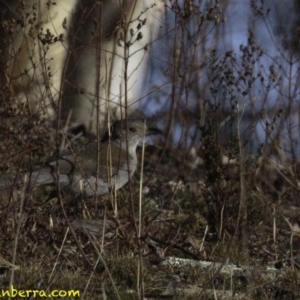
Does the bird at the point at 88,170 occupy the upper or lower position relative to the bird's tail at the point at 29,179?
upper

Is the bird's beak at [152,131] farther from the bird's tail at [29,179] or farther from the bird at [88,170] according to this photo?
the bird's tail at [29,179]

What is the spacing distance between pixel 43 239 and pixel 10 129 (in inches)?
33.7

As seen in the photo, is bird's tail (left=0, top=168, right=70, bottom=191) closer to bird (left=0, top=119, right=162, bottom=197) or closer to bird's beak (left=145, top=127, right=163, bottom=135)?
bird (left=0, top=119, right=162, bottom=197)

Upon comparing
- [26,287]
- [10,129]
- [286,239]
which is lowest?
[26,287]

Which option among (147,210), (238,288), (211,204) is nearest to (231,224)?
(211,204)

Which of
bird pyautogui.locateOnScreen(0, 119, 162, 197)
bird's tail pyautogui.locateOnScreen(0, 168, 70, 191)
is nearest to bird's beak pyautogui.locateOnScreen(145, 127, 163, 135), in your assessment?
bird pyautogui.locateOnScreen(0, 119, 162, 197)

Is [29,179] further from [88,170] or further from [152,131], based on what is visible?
[152,131]

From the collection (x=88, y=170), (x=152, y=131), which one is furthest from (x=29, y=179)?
(x=152, y=131)

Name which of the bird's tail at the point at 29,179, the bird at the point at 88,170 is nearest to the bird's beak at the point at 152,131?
the bird at the point at 88,170

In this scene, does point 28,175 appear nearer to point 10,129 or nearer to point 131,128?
point 10,129

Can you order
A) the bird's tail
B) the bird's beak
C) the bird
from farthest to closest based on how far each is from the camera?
the bird's beak → the bird → the bird's tail

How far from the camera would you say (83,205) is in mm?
7852

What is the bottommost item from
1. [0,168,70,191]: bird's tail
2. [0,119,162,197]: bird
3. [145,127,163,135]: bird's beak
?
[0,168,70,191]: bird's tail

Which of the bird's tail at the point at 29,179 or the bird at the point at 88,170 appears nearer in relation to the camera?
the bird's tail at the point at 29,179
